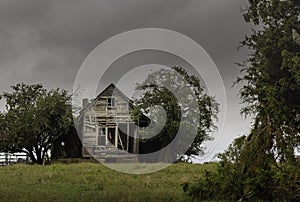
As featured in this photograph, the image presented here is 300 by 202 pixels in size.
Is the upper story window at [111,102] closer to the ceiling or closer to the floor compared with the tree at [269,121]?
closer to the ceiling

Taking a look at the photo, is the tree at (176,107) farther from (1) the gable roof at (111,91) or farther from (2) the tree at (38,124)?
(2) the tree at (38,124)

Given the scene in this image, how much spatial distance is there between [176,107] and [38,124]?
13944mm

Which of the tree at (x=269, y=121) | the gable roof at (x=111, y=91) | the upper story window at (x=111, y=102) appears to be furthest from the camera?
the gable roof at (x=111, y=91)

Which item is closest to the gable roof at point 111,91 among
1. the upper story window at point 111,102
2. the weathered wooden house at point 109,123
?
the weathered wooden house at point 109,123

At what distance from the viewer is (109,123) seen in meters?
44.4

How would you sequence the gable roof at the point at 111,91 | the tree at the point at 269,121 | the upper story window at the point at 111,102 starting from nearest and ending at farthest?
the tree at the point at 269,121
the upper story window at the point at 111,102
the gable roof at the point at 111,91

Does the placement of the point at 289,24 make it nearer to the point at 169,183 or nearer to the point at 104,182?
the point at 169,183

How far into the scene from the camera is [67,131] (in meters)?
46.4

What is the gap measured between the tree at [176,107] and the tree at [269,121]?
30.2m

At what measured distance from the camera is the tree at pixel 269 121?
1341 centimetres

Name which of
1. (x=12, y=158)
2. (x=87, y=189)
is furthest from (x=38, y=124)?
(x=87, y=189)

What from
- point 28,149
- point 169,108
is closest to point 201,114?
point 169,108

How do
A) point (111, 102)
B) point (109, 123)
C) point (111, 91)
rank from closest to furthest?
point (109, 123)
point (111, 102)
point (111, 91)

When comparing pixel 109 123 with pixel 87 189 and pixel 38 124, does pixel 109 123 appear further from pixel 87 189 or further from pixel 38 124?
pixel 87 189
